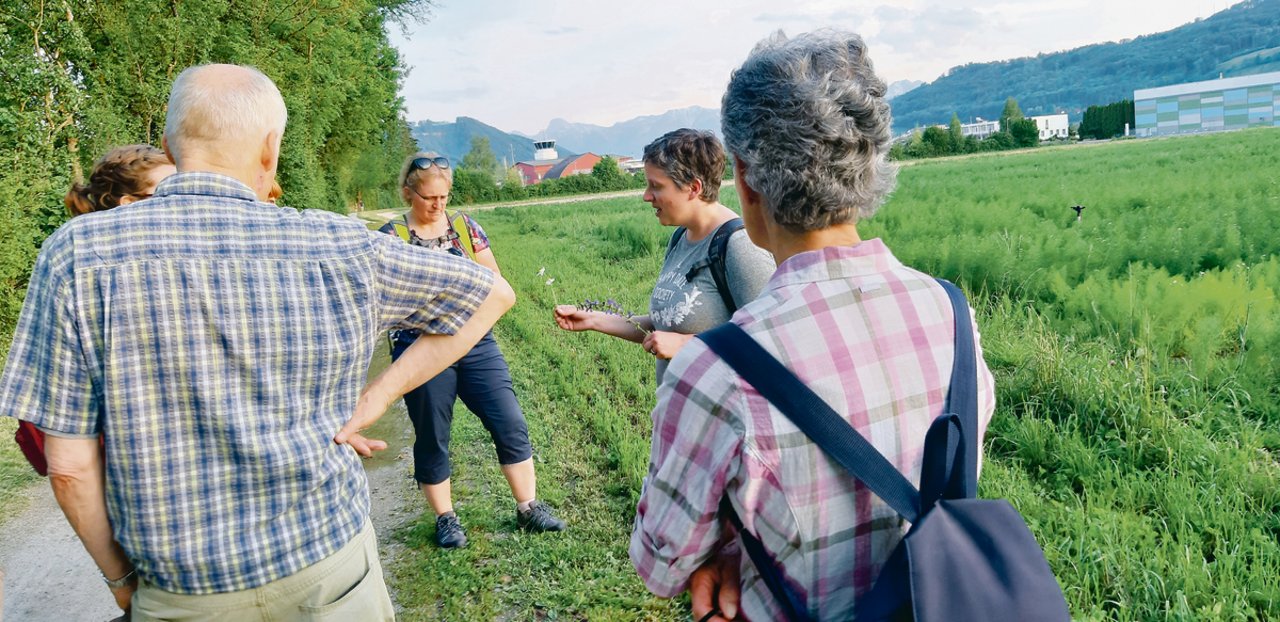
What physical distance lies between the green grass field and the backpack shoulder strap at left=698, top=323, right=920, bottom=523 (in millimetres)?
2181

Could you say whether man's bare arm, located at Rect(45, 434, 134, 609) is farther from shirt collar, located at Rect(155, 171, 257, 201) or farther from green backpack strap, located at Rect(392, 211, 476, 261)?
green backpack strap, located at Rect(392, 211, 476, 261)

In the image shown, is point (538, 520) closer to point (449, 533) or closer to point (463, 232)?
point (449, 533)

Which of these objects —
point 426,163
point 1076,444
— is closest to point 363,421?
point 426,163

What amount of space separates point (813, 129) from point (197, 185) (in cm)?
122

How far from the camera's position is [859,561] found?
48.7 inches

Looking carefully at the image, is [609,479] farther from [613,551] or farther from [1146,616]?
[1146,616]

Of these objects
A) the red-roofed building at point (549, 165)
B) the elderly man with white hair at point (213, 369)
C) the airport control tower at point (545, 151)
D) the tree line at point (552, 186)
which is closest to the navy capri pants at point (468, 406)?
the elderly man with white hair at point (213, 369)

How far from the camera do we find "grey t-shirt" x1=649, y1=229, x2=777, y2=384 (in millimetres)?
2771

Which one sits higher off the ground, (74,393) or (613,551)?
(74,393)

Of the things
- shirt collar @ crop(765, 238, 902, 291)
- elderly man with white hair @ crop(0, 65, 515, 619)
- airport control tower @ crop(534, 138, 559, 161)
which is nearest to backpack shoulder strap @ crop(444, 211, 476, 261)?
elderly man with white hair @ crop(0, 65, 515, 619)

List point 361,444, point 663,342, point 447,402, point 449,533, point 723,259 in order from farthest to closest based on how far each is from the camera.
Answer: point 449,533
point 447,402
point 723,259
point 663,342
point 361,444

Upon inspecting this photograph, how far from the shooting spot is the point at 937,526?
1084 mm

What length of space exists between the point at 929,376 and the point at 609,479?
11.8 feet

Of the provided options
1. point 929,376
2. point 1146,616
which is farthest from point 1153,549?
point 929,376
